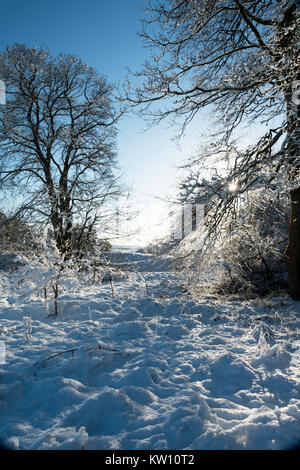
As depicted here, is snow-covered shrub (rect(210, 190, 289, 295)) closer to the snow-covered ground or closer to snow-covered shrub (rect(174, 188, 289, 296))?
snow-covered shrub (rect(174, 188, 289, 296))

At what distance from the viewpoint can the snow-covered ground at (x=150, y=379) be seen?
182 centimetres

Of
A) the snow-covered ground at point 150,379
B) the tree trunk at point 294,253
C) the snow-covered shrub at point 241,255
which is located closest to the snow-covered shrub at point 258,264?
the snow-covered shrub at point 241,255

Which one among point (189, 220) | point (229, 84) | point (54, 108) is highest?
point (54, 108)

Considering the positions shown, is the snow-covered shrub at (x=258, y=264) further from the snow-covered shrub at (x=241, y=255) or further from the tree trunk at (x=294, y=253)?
the tree trunk at (x=294, y=253)

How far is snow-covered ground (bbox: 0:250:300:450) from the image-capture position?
1.82m

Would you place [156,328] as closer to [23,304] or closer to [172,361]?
[172,361]

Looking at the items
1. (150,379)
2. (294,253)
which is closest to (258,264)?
(294,253)

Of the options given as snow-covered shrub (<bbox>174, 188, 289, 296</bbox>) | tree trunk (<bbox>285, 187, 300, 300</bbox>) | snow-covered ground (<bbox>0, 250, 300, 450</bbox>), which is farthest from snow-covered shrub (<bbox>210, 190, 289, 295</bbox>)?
snow-covered ground (<bbox>0, 250, 300, 450</bbox>)

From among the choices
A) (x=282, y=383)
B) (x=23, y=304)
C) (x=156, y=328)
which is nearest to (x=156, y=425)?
(x=282, y=383)

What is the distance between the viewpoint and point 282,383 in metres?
2.44

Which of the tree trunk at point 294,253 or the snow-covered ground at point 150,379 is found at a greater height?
the tree trunk at point 294,253

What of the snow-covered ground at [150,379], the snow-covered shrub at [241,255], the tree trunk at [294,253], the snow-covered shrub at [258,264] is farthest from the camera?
the snow-covered shrub at [258,264]

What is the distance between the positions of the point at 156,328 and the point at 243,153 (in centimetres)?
356

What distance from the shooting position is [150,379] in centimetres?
257
